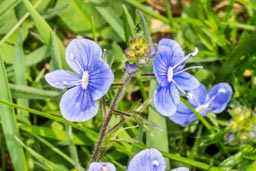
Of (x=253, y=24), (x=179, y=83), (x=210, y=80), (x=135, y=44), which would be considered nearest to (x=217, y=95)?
(x=210, y=80)

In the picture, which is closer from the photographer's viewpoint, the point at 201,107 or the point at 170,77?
the point at 170,77

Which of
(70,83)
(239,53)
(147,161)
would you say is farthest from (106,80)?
(239,53)

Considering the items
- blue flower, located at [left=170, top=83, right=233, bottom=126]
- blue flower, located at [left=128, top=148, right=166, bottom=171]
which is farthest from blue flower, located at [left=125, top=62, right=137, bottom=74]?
blue flower, located at [left=170, top=83, right=233, bottom=126]

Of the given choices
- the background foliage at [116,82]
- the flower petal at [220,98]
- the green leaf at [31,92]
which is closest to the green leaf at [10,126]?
the background foliage at [116,82]

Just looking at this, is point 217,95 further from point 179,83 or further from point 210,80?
point 179,83

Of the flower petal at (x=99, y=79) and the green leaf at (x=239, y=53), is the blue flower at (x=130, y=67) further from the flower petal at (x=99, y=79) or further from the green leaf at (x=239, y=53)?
the green leaf at (x=239, y=53)

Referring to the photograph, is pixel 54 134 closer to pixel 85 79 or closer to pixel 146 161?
pixel 85 79
